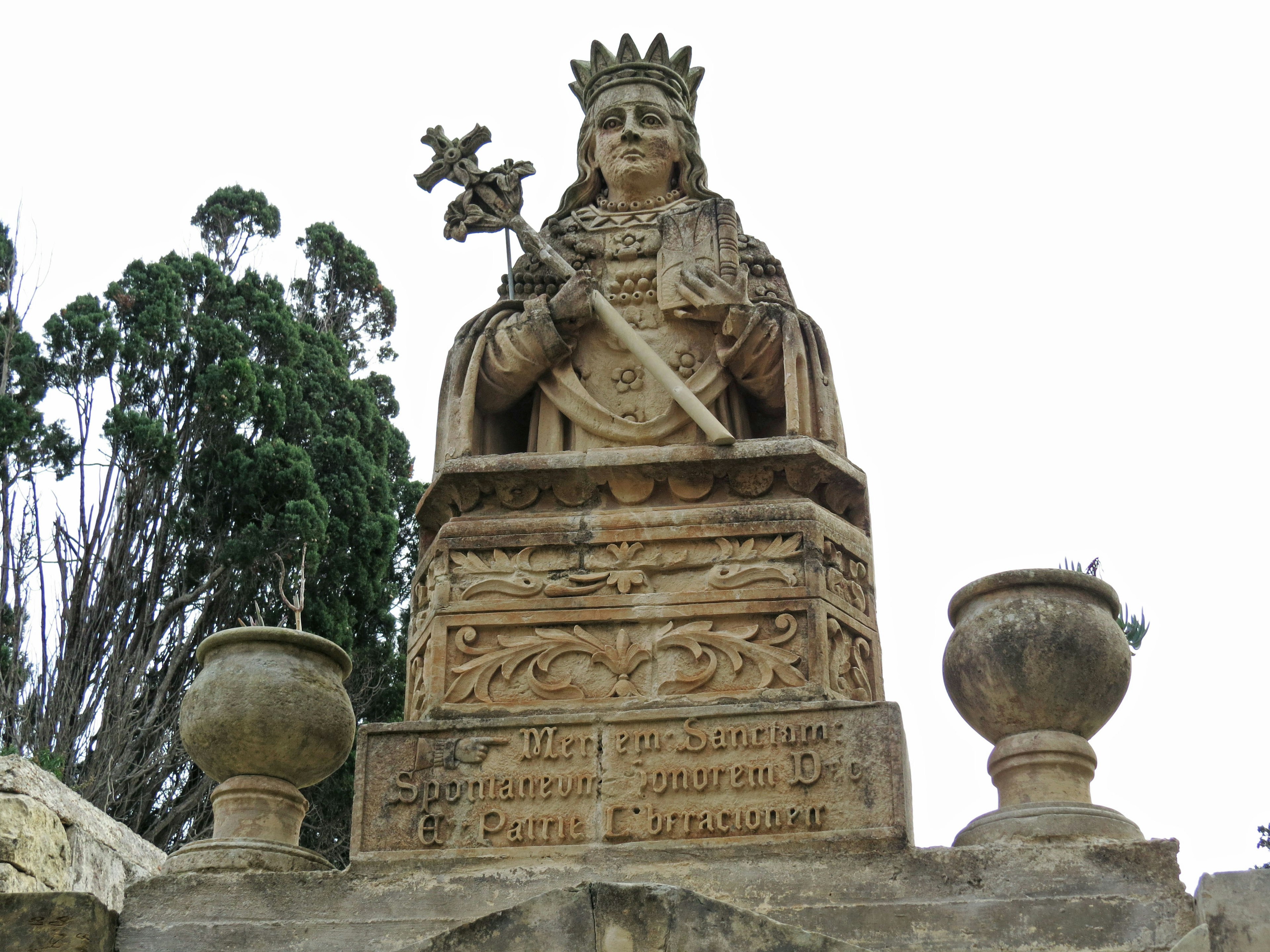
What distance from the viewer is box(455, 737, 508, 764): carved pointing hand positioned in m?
5.36

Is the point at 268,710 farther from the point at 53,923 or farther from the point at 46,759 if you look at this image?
the point at 46,759

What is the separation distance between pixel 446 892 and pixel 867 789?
1346 mm

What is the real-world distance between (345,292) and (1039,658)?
13.6 metres

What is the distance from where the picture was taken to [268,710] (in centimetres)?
528

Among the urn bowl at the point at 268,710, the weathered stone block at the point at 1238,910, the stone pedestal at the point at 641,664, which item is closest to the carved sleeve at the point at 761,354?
the stone pedestal at the point at 641,664

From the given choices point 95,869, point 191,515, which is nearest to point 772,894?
point 95,869

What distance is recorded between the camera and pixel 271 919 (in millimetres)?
4922

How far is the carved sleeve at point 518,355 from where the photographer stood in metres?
6.53

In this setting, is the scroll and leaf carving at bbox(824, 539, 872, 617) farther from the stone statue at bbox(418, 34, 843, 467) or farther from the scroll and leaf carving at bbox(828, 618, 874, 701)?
the stone statue at bbox(418, 34, 843, 467)

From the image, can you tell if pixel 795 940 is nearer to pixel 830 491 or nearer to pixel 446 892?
pixel 446 892

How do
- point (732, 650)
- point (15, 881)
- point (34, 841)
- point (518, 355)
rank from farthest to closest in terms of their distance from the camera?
point (518, 355)
point (34, 841)
point (15, 881)
point (732, 650)

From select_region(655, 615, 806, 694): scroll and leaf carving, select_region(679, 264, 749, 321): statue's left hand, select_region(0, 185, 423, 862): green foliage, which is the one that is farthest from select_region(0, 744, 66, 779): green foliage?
select_region(655, 615, 806, 694): scroll and leaf carving

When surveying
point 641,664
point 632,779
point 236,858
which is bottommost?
point 236,858

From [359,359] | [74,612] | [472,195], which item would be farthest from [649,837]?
[359,359]
